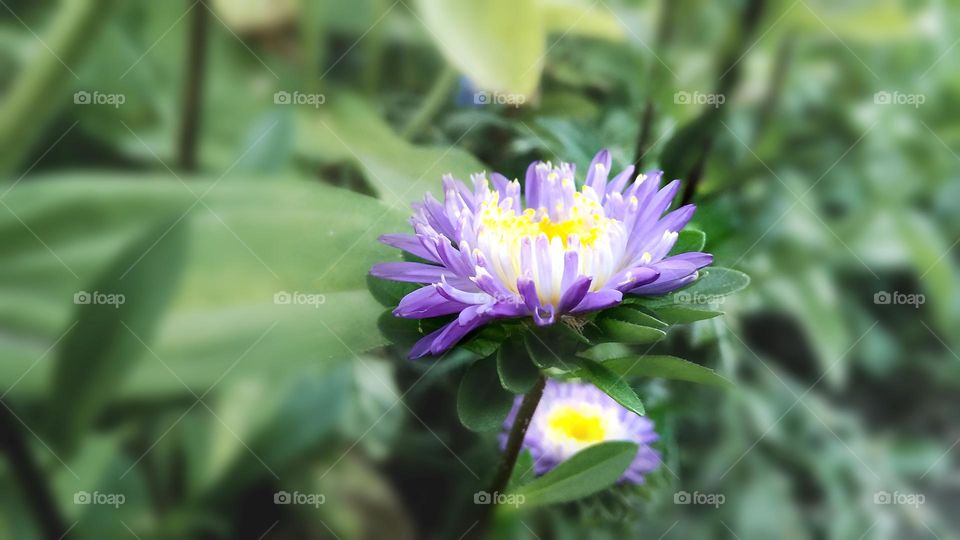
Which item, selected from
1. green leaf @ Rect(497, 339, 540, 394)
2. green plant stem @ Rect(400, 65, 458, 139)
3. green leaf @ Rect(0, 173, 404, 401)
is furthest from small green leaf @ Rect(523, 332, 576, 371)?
green plant stem @ Rect(400, 65, 458, 139)

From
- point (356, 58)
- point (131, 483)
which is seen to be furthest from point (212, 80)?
point (131, 483)

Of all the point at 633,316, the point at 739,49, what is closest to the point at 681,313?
the point at 633,316

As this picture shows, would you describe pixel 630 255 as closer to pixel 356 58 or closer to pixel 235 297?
pixel 235 297

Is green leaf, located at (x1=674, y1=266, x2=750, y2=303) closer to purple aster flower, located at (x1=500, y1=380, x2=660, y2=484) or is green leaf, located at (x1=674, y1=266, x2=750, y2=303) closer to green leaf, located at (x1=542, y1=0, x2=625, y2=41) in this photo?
purple aster flower, located at (x1=500, y1=380, x2=660, y2=484)

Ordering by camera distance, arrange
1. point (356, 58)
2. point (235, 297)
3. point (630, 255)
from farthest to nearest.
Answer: point (356, 58) < point (235, 297) < point (630, 255)

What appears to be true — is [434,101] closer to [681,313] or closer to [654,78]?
[654,78]
